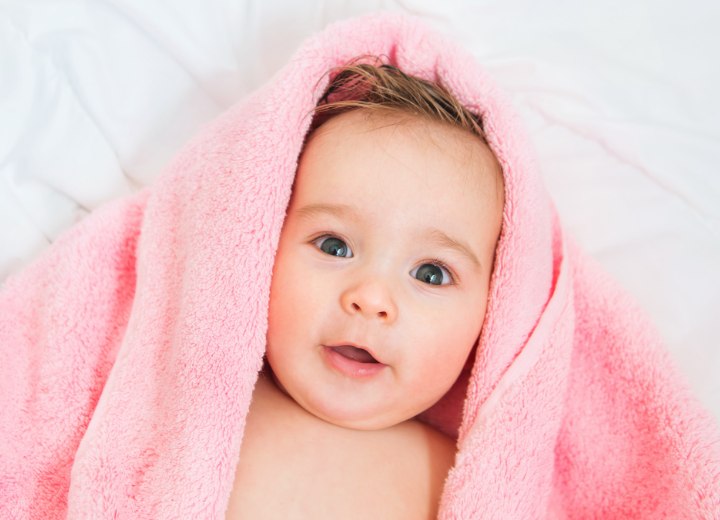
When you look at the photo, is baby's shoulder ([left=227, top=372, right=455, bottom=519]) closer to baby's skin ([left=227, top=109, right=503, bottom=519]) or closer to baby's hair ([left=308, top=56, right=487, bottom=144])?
baby's skin ([left=227, top=109, right=503, bottom=519])

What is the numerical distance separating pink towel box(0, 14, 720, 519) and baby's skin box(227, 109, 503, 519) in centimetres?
5

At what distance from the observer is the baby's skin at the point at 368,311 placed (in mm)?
1295

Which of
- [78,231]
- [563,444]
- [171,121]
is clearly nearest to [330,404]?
[563,444]

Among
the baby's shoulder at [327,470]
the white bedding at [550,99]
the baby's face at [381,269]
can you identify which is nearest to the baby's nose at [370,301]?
the baby's face at [381,269]

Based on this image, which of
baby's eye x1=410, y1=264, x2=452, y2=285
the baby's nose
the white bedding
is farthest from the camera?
the white bedding

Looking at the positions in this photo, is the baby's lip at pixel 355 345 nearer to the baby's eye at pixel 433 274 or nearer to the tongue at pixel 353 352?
the tongue at pixel 353 352

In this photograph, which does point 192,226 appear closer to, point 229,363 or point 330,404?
point 229,363

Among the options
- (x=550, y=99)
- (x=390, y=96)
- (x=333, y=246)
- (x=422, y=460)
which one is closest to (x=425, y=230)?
(x=333, y=246)

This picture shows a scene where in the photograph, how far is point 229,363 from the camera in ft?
4.25

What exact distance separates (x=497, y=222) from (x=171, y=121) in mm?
738

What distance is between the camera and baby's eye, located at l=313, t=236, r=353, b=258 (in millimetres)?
1344

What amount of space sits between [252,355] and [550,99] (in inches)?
34.8

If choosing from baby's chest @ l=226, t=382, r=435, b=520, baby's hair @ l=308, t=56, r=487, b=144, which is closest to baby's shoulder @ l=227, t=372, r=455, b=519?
baby's chest @ l=226, t=382, r=435, b=520

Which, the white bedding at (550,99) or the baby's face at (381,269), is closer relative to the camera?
the baby's face at (381,269)
